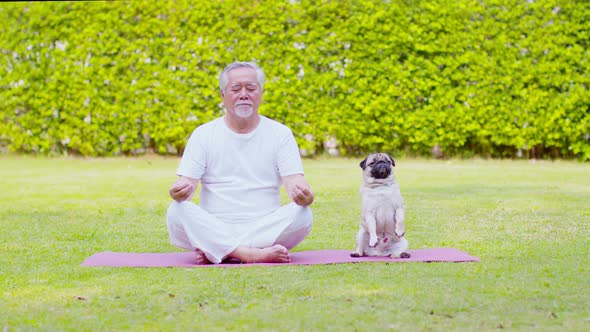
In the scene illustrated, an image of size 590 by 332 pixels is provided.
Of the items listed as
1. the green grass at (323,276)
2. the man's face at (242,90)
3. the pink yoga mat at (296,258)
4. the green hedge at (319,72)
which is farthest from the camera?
the green hedge at (319,72)

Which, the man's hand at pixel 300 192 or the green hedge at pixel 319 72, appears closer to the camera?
the man's hand at pixel 300 192

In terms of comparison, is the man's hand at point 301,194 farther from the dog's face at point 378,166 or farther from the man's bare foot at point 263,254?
the dog's face at point 378,166

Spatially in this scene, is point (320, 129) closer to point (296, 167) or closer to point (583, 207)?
point (583, 207)

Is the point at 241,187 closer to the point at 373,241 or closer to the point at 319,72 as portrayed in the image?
the point at 373,241

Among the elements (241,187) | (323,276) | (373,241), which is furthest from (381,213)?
(241,187)

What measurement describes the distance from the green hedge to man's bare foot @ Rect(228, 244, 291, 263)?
10304 millimetres

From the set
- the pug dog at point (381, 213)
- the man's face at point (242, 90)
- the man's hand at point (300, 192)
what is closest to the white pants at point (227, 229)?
the man's hand at point (300, 192)

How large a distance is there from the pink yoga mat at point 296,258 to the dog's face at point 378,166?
1.92 ft

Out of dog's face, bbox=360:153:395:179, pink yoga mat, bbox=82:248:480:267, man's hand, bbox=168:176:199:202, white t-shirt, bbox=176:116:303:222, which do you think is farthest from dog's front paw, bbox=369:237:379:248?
man's hand, bbox=168:176:199:202

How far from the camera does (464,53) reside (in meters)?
16.4

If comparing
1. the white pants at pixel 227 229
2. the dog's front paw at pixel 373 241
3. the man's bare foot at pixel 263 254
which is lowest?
the man's bare foot at pixel 263 254

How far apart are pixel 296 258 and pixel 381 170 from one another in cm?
90

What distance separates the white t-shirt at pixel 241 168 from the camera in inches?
263

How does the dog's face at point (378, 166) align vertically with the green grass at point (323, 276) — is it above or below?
above
